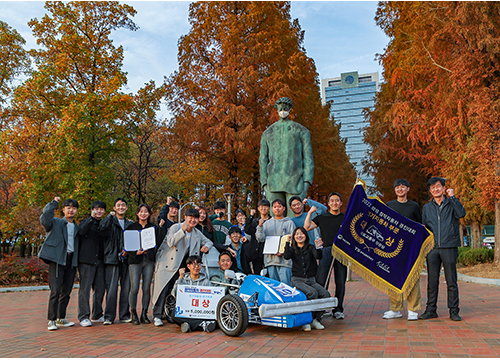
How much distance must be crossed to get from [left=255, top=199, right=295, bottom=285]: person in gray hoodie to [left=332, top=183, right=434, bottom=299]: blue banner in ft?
2.72

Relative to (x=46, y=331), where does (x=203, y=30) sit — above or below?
above

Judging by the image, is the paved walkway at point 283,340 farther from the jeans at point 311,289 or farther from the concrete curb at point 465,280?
the concrete curb at point 465,280

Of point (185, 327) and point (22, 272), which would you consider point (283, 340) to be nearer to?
point (185, 327)

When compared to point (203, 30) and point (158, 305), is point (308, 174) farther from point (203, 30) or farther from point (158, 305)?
point (203, 30)

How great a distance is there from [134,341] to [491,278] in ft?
35.8

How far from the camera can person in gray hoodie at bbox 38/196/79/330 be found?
6582 mm

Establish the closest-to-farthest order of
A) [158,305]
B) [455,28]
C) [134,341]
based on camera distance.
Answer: [134,341] → [158,305] → [455,28]

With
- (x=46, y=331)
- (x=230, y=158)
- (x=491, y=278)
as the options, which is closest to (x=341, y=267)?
(x=46, y=331)

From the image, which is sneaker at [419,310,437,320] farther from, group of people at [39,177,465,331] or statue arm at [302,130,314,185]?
statue arm at [302,130,314,185]

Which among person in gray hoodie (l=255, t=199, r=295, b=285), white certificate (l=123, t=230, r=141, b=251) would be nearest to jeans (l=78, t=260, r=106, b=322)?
white certificate (l=123, t=230, r=141, b=251)

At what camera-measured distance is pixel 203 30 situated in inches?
824

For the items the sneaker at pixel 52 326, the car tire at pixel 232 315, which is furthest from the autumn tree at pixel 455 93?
the sneaker at pixel 52 326

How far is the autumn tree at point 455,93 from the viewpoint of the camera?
14.3 m

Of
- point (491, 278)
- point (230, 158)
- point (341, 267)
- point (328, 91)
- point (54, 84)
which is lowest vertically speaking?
point (491, 278)
